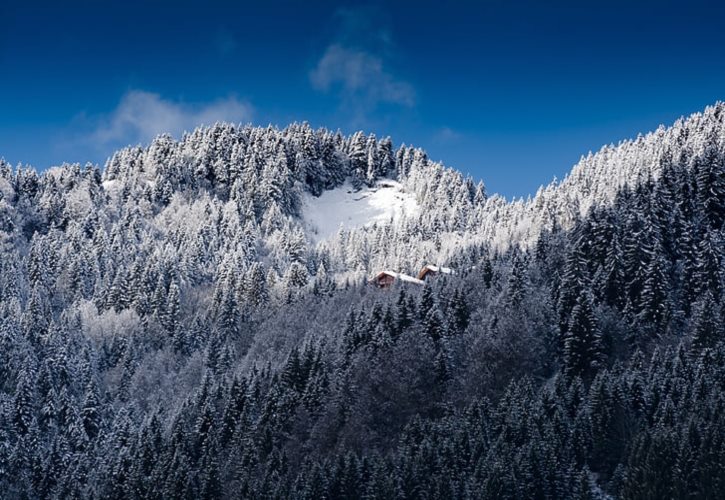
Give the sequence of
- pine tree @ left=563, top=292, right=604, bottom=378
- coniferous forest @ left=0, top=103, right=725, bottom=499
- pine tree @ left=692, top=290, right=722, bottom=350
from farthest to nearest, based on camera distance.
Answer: pine tree @ left=563, top=292, right=604, bottom=378, pine tree @ left=692, top=290, right=722, bottom=350, coniferous forest @ left=0, top=103, right=725, bottom=499

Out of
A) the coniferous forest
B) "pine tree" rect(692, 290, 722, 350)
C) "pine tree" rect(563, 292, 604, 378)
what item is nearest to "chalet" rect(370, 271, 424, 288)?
the coniferous forest

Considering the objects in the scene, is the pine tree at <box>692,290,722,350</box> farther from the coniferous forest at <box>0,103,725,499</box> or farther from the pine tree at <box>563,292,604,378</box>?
the pine tree at <box>563,292,604,378</box>

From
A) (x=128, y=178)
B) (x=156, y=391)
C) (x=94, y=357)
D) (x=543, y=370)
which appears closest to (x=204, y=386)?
(x=156, y=391)

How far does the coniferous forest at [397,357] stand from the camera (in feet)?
191

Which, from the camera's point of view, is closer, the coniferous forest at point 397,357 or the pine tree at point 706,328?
the coniferous forest at point 397,357

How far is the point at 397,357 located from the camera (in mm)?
76500

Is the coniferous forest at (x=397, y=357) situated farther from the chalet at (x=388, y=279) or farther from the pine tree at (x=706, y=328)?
the chalet at (x=388, y=279)

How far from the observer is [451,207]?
188m

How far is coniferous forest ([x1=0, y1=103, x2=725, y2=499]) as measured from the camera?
58.2 m

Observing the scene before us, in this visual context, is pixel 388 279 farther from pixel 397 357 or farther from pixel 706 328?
pixel 706 328

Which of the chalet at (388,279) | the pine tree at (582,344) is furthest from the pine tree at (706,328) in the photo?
the chalet at (388,279)

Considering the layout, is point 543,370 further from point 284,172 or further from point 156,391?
point 284,172

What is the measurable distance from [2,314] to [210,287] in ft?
119

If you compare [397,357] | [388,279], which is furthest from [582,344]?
[388,279]
